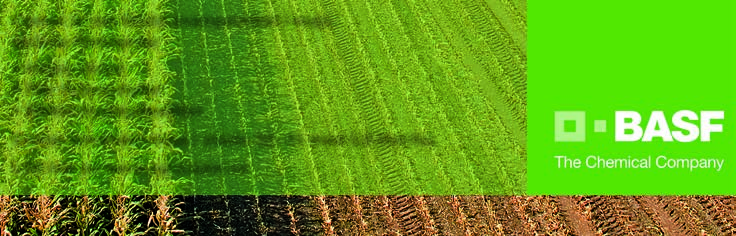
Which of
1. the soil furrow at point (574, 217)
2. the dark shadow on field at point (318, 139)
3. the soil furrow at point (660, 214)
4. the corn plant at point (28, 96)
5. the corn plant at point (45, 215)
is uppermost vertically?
the corn plant at point (28, 96)

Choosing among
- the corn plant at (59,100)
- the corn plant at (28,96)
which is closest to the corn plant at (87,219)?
the corn plant at (59,100)

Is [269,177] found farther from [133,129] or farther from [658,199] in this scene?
[658,199]

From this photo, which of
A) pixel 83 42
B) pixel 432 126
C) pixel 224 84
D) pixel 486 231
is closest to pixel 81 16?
pixel 83 42

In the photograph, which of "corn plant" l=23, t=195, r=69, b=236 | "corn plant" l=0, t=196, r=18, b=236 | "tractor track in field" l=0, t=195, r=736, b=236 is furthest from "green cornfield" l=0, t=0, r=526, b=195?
"corn plant" l=23, t=195, r=69, b=236

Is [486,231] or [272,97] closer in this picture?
[486,231]

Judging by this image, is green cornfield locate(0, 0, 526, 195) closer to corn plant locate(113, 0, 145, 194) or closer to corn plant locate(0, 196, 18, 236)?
corn plant locate(113, 0, 145, 194)

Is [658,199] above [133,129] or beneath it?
beneath

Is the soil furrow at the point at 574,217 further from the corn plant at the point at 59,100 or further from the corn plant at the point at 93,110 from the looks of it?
the corn plant at the point at 59,100

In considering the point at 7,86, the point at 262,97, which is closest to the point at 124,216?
the point at 262,97
